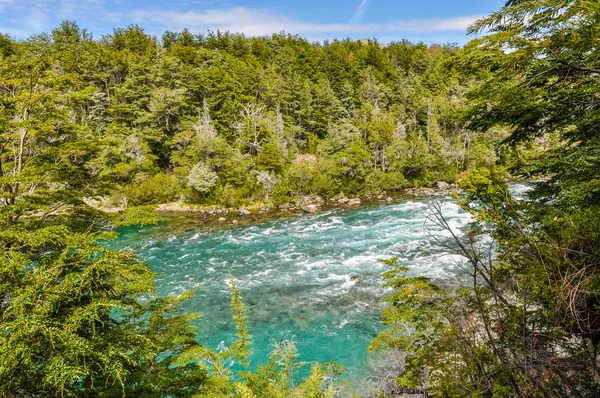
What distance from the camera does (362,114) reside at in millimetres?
42188

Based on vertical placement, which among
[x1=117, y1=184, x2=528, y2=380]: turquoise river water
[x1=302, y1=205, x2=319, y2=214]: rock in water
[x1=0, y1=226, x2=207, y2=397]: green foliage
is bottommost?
[x1=117, y1=184, x2=528, y2=380]: turquoise river water

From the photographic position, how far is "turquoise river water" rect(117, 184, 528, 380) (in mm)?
10406

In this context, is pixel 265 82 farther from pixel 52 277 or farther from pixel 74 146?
pixel 52 277

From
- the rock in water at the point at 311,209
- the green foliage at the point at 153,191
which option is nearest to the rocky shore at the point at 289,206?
the rock in water at the point at 311,209

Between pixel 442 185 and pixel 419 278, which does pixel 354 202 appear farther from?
pixel 419 278

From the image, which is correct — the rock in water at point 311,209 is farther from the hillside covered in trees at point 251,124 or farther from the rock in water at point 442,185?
the rock in water at point 442,185

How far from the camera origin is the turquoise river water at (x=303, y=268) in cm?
1041

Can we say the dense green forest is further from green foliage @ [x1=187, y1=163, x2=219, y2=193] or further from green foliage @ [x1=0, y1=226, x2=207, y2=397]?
green foliage @ [x1=187, y1=163, x2=219, y2=193]

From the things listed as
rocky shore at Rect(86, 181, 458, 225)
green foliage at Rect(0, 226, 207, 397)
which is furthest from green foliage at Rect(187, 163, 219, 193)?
green foliage at Rect(0, 226, 207, 397)

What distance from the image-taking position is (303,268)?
15.5 m

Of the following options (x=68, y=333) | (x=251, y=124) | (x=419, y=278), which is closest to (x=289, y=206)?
(x=251, y=124)

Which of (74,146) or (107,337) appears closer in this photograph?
(107,337)

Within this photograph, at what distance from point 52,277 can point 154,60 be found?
153ft

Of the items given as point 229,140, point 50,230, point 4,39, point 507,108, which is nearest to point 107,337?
point 50,230
